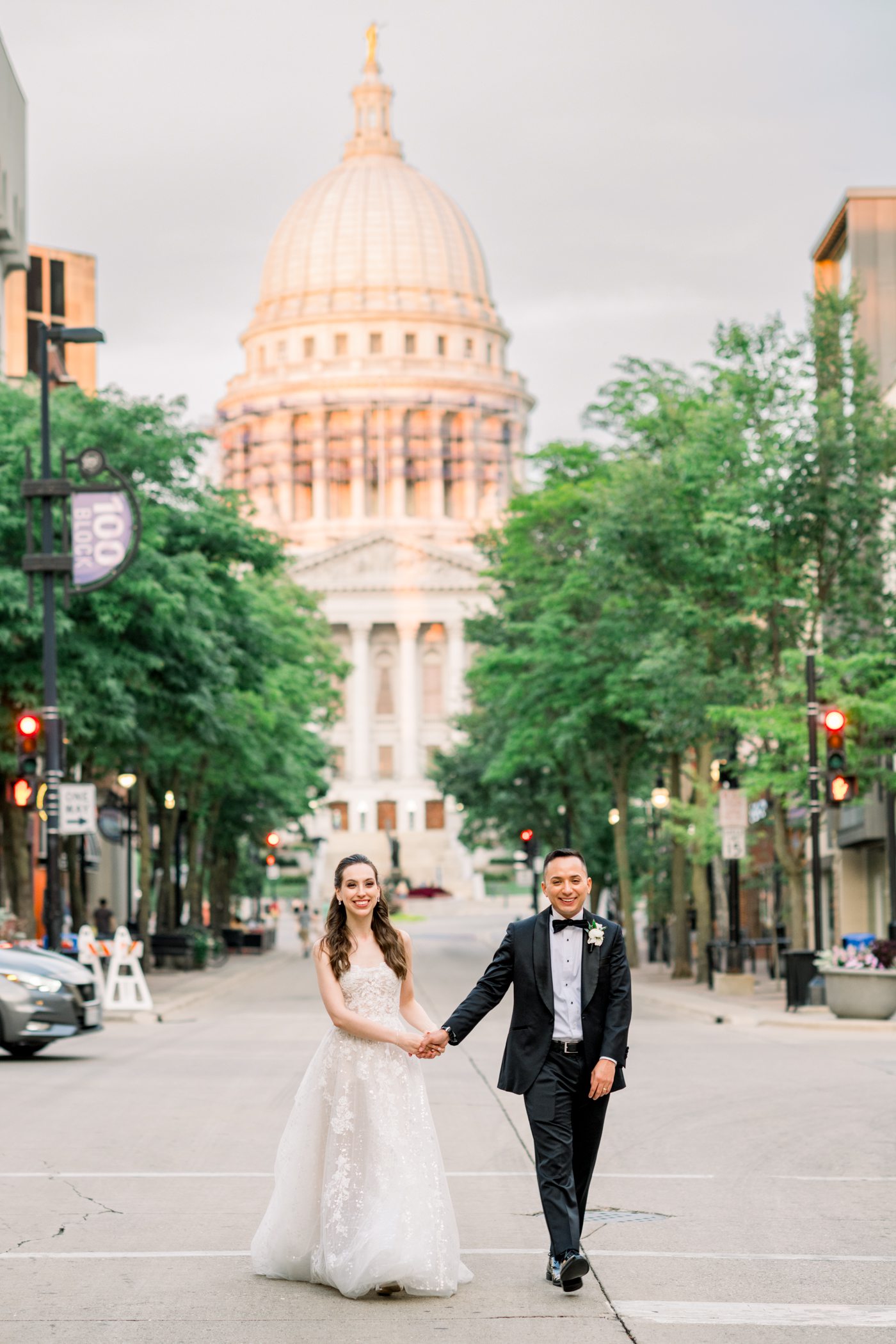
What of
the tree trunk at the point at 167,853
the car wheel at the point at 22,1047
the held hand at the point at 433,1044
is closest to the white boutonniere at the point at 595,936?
the held hand at the point at 433,1044

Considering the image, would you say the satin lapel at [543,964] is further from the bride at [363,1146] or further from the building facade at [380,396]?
the building facade at [380,396]

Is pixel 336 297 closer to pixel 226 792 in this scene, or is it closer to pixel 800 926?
pixel 226 792

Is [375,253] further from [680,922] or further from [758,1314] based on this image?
[758,1314]

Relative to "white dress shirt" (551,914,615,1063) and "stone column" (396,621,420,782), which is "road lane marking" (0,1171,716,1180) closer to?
"white dress shirt" (551,914,615,1063)

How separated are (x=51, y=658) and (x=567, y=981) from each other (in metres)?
21.6

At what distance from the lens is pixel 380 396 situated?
561ft

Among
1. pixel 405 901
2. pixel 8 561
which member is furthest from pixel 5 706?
pixel 405 901

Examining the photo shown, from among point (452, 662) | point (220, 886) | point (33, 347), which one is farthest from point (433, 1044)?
point (452, 662)

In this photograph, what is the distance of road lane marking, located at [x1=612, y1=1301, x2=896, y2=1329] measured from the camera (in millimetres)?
8641

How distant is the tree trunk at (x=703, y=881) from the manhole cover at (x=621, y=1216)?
29.9 meters

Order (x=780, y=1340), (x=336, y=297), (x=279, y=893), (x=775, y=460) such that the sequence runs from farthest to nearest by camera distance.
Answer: (x=336, y=297)
(x=279, y=893)
(x=775, y=460)
(x=780, y=1340)

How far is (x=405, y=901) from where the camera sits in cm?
12075

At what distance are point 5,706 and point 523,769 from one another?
2648 cm

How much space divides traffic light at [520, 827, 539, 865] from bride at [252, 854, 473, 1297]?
56822 millimetres
